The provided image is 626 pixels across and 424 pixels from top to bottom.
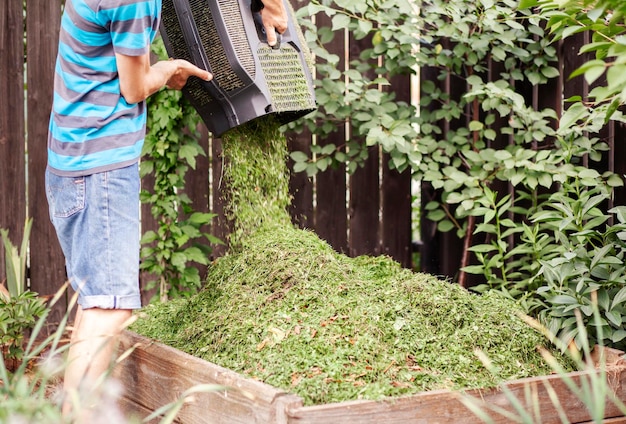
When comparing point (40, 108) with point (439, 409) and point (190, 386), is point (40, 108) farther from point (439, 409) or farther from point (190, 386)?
point (439, 409)

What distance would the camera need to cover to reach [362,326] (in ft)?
Result: 7.75

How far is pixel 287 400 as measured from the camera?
1886 millimetres

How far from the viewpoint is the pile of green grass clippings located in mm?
2186

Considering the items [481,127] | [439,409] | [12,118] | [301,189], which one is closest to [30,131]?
[12,118]

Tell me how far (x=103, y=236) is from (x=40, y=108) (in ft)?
5.87

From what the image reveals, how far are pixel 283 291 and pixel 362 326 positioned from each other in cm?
32

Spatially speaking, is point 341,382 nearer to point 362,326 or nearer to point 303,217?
point 362,326

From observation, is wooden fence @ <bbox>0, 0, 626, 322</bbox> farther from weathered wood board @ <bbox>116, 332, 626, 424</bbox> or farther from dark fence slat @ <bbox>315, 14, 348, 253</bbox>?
weathered wood board @ <bbox>116, 332, 626, 424</bbox>

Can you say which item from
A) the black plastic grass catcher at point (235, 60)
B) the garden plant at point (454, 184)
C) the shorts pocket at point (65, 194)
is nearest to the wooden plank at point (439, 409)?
the garden plant at point (454, 184)

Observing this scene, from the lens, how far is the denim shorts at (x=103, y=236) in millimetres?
2316

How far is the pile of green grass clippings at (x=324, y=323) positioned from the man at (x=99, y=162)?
0.37m

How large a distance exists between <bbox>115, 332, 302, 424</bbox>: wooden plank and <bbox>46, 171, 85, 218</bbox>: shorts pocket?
0.50 metres

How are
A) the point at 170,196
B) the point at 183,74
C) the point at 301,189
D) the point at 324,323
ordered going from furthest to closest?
the point at 301,189 < the point at 170,196 < the point at 183,74 < the point at 324,323

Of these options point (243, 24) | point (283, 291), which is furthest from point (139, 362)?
point (243, 24)
